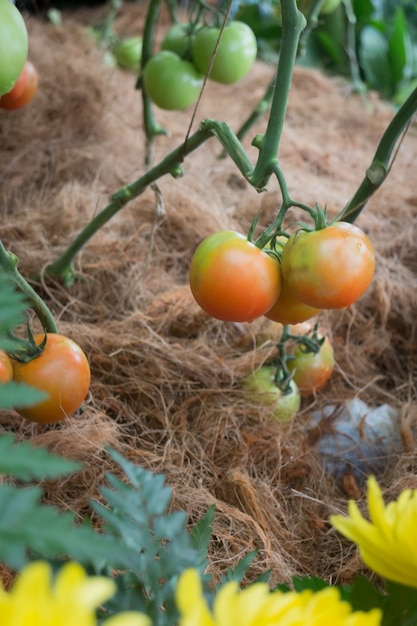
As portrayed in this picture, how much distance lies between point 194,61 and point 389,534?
41.2 inches

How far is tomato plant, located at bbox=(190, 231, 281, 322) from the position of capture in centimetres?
75

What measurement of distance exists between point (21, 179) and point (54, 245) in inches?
12.4

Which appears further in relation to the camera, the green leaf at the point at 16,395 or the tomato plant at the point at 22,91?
the tomato plant at the point at 22,91

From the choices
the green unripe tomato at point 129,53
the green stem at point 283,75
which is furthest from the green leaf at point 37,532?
the green unripe tomato at point 129,53

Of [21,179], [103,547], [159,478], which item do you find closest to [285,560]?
[159,478]

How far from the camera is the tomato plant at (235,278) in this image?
2.46ft

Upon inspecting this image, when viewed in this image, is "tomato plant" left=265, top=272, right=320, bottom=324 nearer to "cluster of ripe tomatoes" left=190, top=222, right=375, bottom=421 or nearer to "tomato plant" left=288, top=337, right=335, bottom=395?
"cluster of ripe tomatoes" left=190, top=222, right=375, bottom=421

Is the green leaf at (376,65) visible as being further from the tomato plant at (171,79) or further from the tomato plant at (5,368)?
the tomato plant at (5,368)

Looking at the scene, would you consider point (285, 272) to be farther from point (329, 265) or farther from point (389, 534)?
point (389, 534)

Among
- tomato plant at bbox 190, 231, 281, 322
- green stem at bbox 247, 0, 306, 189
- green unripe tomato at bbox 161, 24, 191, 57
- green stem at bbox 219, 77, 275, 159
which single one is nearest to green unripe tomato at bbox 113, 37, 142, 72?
green stem at bbox 219, 77, 275, 159

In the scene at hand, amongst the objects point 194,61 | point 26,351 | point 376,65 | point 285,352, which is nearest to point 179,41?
point 194,61

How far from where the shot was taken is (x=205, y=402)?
3.52 feet

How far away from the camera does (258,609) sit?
0.32m

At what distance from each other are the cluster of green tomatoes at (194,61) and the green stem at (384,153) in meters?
0.41
